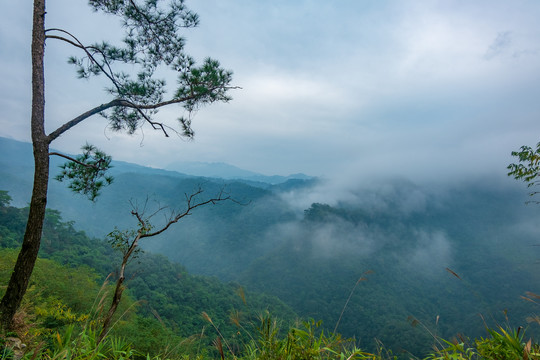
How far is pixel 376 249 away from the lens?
293 ft

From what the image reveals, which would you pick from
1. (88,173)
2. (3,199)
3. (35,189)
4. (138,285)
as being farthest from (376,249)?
(35,189)

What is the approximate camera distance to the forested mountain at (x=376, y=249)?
57.2 metres

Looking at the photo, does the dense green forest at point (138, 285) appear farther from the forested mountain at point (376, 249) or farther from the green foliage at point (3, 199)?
the forested mountain at point (376, 249)

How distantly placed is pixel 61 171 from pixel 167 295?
3992 cm

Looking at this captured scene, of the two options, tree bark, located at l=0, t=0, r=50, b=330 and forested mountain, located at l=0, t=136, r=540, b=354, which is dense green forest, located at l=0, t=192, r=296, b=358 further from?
tree bark, located at l=0, t=0, r=50, b=330

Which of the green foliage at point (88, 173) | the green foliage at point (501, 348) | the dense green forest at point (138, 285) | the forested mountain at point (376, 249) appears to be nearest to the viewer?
the green foliage at point (501, 348)

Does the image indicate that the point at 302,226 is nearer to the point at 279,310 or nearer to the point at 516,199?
the point at 279,310

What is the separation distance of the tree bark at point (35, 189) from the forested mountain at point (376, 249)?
29.0 m

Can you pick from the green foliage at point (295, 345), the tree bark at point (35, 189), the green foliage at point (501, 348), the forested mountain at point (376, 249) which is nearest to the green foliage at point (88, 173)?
the tree bark at point (35, 189)

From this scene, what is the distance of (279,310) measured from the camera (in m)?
44.7

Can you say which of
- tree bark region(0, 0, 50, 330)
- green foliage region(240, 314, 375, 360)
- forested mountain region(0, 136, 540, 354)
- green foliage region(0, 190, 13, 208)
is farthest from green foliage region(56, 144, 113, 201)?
green foliage region(0, 190, 13, 208)

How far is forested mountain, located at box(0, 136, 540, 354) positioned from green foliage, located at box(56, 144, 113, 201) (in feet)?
93.0

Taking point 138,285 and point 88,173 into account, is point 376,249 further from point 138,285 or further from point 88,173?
point 88,173

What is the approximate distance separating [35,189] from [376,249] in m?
96.1
